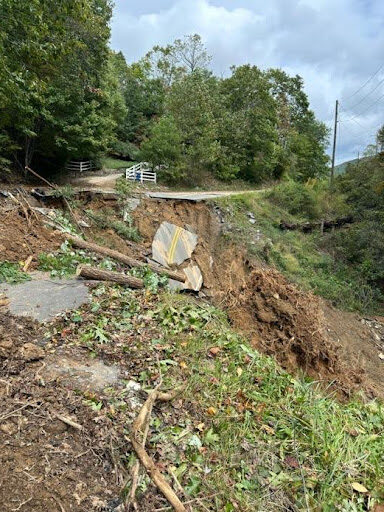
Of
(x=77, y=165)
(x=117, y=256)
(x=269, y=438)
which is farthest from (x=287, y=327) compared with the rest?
(x=77, y=165)

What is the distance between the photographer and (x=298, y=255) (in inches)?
587

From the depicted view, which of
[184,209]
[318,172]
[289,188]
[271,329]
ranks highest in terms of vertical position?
[318,172]

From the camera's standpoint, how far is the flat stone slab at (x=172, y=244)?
401 inches

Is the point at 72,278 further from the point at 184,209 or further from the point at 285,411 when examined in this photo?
the point at 184,209

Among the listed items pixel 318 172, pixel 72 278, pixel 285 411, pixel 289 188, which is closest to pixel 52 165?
pixel 289 188

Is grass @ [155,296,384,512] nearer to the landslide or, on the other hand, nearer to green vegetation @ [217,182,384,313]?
the landslide

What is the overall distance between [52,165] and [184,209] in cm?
929

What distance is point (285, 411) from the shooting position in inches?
135

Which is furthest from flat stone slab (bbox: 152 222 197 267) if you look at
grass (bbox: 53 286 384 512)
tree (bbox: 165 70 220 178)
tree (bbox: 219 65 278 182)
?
tree (bbox: 219 65 278 182)

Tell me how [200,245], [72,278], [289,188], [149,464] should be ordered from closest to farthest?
1. [149,464]
2. [72,278]
3. [200,245]
4. [289,188]

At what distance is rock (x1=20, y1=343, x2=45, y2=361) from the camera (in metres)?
3.55

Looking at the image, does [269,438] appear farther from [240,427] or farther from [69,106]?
[69,106]

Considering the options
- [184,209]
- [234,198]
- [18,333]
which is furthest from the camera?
[234,198]

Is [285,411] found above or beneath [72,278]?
beneath
